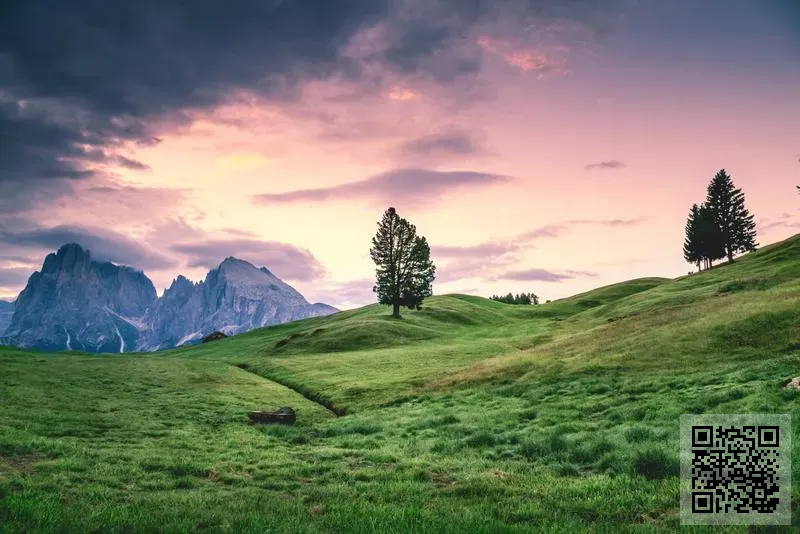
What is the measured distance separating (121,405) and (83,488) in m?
21.5

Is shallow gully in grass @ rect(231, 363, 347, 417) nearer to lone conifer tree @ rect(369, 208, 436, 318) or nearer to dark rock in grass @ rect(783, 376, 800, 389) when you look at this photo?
dark rock in grass @ rect(783, 376, 800, 389)

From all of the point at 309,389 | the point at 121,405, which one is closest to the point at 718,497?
the point at 121,405

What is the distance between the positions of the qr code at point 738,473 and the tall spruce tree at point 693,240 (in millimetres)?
134311

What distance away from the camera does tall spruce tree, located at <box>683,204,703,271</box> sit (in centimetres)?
13312

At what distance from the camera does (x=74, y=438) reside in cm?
2197

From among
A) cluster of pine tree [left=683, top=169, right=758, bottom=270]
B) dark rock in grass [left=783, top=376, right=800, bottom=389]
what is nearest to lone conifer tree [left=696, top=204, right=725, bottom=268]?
cluster of pine tree [left=683, top=169, right=758, bottom=270]

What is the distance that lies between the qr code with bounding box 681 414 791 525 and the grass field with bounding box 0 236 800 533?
0.40 m

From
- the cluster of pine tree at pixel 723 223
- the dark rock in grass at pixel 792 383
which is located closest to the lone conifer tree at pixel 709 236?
the cluster of pine tree at pixel 723 223

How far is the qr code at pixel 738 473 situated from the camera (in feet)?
32.0

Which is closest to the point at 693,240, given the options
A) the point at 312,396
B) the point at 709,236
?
the point at 709,236

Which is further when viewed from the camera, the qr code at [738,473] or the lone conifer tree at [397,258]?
the lone conifer tree at [397,258]

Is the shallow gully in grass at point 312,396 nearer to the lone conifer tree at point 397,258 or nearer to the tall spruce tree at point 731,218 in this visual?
the lone conifer tree at point 397,258

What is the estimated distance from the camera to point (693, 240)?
5458 inches

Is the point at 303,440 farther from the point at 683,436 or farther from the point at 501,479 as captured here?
the point at 683,436
